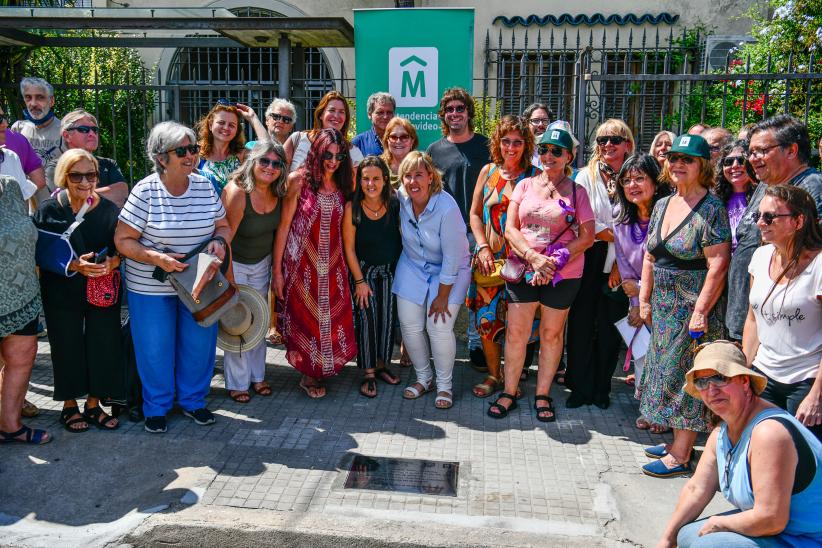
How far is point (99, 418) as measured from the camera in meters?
4.90

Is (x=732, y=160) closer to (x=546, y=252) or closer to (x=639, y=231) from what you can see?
(x=639, y=231)

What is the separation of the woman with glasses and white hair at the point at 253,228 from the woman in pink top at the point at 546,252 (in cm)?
166

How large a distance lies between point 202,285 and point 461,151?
246cm

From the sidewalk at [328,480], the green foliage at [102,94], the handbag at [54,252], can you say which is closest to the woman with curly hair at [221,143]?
the handbag at [54,252]

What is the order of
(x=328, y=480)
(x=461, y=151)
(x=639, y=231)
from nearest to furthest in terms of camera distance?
(x=328, y=480)
(x=639, y=231)
(x=461, y=151)

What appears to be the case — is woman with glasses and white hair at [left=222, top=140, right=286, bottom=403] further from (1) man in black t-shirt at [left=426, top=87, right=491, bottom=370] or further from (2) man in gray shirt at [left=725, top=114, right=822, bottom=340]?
(2) man in gray shirt at [left=725, top=114, right=822, bottom=340]

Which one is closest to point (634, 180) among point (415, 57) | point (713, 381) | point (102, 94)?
point (713, 381)

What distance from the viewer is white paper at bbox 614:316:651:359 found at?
201 inches

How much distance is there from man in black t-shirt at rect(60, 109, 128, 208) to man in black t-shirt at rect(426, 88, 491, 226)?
245cm

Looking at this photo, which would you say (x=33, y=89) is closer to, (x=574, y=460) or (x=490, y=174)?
(x=490, y=174)

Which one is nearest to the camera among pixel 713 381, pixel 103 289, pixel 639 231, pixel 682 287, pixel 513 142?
pixel 713 381

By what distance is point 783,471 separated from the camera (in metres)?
2.85

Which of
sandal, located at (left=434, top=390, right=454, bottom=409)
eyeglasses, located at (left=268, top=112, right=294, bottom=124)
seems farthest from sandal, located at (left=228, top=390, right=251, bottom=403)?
eyeglasses, located at (left=268, top=112, right=294, bottom=124)

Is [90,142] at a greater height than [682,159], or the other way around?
[90,142]
